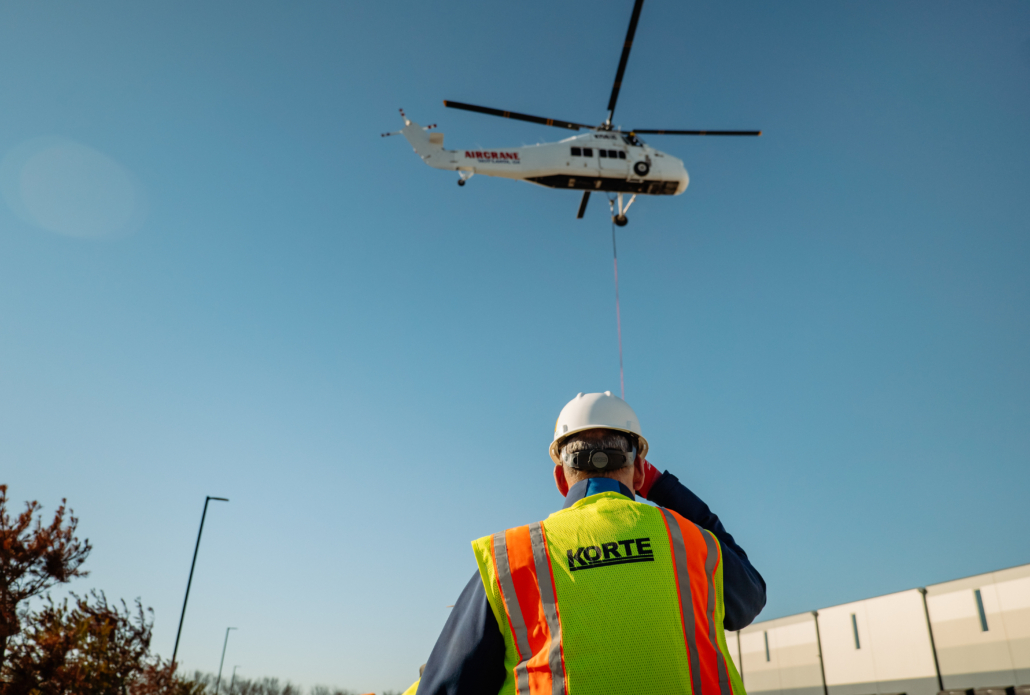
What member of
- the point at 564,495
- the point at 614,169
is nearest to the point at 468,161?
the point at 614,169

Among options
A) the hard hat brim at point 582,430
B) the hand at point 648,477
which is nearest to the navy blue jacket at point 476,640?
the hand at point 648,477

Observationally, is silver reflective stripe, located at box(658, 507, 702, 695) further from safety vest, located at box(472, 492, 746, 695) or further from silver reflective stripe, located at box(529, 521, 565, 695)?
silver reflective stripe, located at box(529, 521, 565, 695)

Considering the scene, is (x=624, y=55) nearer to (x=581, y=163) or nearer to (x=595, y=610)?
(x=581, y=163)

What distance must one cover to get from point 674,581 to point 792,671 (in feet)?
86.6

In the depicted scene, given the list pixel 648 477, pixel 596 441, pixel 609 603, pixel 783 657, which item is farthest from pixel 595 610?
pixel 783 657

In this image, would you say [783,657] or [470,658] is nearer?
[470,658]

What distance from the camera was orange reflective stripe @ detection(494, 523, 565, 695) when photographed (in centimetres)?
209

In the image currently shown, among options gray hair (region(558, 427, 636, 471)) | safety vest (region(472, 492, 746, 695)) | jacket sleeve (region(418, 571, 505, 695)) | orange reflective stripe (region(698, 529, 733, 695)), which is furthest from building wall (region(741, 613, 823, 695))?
jacket sleeve (region(418, 571, 505, 695))

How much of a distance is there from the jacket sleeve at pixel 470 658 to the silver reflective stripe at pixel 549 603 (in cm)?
18

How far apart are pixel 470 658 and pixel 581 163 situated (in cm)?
1958

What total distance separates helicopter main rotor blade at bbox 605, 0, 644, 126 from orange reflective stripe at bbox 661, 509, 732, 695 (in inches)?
719

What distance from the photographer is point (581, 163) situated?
20.5 metres

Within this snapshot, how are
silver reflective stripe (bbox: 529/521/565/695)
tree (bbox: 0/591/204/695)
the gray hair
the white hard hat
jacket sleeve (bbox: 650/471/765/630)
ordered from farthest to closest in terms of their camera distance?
tree (bbox: 0/591/204/695)
the white hard hat
the gray hair
jacket sleeve (bbox: 650/471/765/630)
silver reflective stripe (bbox: 529/521/565/695)

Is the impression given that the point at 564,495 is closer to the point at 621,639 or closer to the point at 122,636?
the point at 621,639
